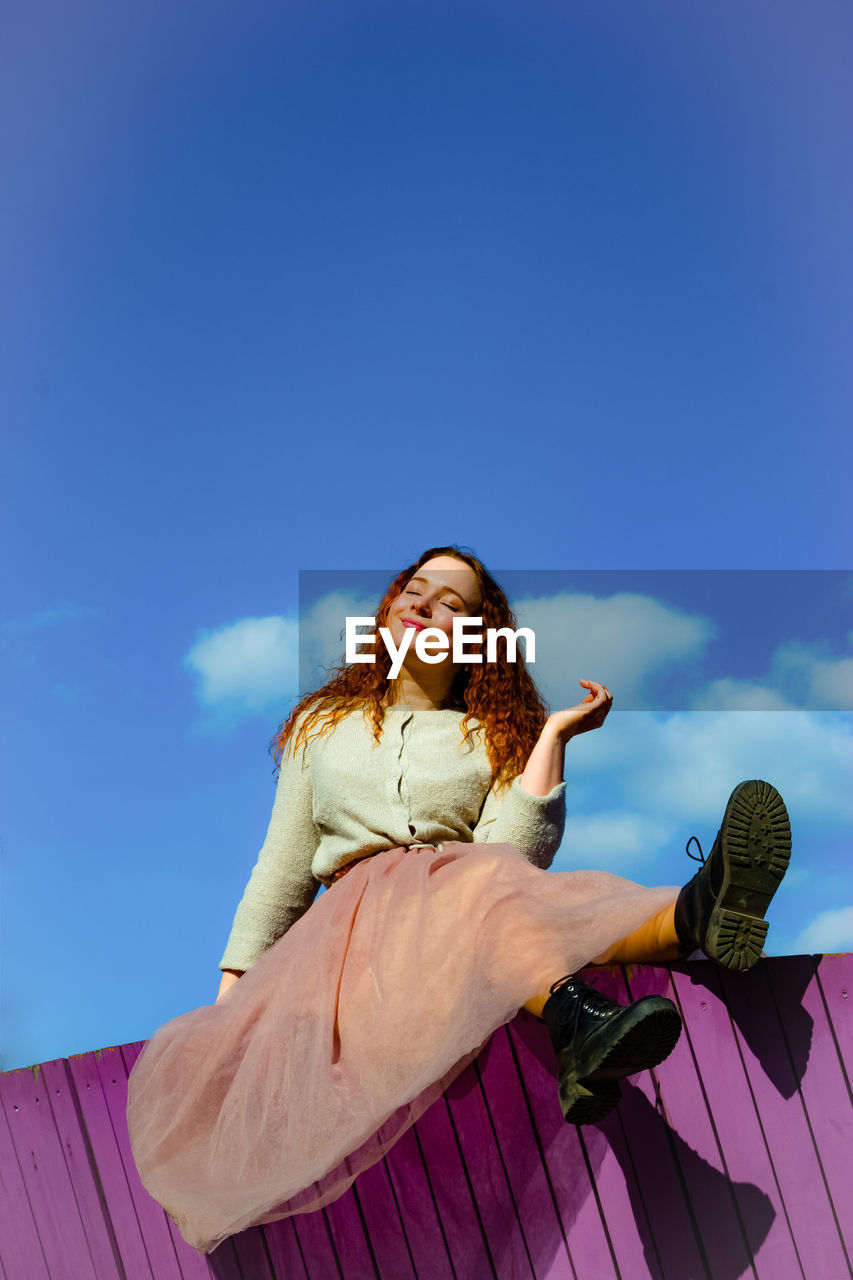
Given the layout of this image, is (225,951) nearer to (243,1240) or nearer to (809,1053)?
(243,1240)

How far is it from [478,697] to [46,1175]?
5.86ft

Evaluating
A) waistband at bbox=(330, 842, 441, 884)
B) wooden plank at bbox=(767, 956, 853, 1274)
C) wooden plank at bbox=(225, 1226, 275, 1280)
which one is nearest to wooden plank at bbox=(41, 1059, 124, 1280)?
wooden plank at bbox=(225, 1226, 275, 1280)

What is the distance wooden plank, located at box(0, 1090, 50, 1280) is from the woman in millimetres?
920

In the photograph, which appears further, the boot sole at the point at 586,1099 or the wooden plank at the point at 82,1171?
the wooden plank at the point at 82,1171

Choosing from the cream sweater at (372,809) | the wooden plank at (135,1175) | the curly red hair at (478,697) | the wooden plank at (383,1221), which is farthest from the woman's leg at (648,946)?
the wooden plank at (135,1175)

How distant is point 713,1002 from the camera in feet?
8.38

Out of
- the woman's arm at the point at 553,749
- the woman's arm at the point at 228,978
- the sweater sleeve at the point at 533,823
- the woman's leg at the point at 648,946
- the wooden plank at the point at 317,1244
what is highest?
the woman's arm at the point at 553,749

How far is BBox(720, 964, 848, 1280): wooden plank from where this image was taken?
2.44 m

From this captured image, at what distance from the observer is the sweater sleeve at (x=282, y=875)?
10.4ft

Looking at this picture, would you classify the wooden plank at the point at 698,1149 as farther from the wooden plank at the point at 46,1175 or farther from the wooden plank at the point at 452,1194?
the wooden plank at the point at 46,1175

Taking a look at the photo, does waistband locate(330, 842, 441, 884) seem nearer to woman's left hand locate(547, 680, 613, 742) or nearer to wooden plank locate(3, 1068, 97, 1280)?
woman's left hand locate(547, 680, 613, 742)

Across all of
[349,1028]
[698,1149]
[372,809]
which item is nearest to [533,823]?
[372,809]

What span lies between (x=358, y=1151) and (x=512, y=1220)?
382 mm
